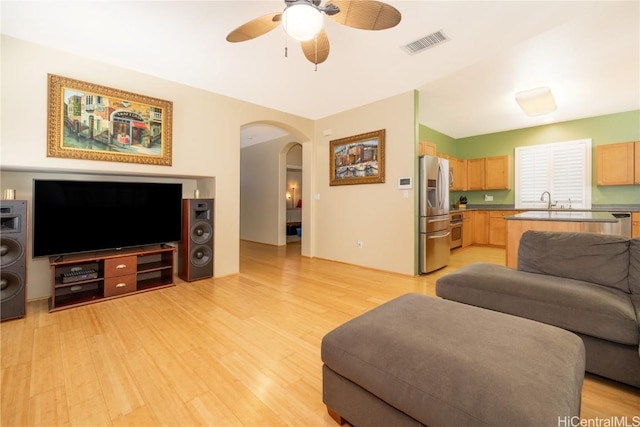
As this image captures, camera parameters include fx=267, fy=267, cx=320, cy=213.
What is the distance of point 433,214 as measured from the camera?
13.8ft

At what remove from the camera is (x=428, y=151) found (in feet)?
17.0

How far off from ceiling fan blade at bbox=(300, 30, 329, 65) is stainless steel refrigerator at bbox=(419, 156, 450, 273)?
2329 millimetres

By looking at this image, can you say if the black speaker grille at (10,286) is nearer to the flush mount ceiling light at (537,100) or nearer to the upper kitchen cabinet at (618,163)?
the flush mount ceiling light at (537,100)

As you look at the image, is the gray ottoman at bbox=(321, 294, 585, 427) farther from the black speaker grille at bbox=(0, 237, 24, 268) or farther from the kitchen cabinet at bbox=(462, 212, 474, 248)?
the kitchen cabinet at bbox=(462, 212, 474, 248)

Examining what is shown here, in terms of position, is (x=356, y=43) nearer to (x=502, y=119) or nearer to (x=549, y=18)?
(x=549, y=18)

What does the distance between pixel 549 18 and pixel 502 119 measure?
362 cm

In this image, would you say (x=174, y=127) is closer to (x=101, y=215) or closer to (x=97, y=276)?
(x=101, y=215)

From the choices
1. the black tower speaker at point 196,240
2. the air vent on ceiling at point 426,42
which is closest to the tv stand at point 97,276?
the black tower speaker at point 196,240

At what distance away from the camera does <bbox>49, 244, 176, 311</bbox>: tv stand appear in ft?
9.34

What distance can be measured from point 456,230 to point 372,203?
282 centimetres

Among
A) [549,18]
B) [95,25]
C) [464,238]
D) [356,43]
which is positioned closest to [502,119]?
[464,238]

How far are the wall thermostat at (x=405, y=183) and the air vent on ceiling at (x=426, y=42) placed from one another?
1703 mm

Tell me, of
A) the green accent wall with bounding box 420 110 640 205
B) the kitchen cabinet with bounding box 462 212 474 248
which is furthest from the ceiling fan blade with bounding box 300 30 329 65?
the kitchen cabinet with bounding box 462 212 474 248

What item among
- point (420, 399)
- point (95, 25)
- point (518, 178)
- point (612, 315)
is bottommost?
point (420, 399)
